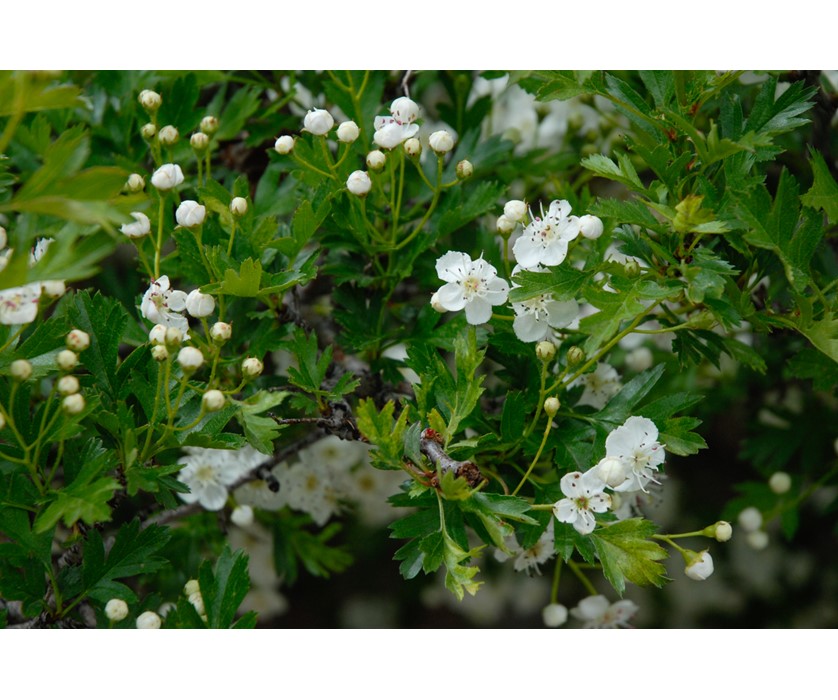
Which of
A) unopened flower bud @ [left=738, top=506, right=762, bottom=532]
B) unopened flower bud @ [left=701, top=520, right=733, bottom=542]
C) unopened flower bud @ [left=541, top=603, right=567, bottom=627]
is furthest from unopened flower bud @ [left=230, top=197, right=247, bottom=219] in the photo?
unopened flower bud @ [left=738, top=506, right=762, bottom=532]

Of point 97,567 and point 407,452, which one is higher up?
point 407,452

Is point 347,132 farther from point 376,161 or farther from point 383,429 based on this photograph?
point 383,429

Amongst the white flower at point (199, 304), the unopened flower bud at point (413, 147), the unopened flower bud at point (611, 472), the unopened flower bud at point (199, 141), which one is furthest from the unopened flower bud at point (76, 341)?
the unopened flower bud at point (611, 472)

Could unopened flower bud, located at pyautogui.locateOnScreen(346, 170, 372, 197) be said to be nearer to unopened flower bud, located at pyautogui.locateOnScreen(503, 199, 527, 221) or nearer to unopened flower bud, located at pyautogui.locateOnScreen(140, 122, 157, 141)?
unopened flower bud, located at pyautogui.locateOnScreen(503, 199, 527, 221)

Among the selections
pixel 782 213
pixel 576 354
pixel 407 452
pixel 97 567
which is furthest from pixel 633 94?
pixel 97 567

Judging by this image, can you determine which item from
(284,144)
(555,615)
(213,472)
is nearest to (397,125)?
(284,144)

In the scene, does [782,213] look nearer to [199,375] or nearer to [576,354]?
[576,354]
